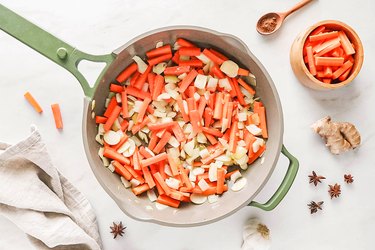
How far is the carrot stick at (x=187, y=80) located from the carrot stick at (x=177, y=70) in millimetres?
15

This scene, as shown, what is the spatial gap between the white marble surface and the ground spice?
3 cm

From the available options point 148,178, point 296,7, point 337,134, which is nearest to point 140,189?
point 148,178

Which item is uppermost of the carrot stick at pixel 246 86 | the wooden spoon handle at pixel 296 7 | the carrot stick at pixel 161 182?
the wooden spoon handle at pixel 296 7

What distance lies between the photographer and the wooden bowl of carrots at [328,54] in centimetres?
169

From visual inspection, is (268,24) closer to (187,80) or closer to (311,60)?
(311,60)

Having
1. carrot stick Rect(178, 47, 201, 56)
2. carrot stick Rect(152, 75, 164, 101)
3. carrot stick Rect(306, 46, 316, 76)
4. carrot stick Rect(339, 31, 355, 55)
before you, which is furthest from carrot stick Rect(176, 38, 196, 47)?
carrot stick Rect(339, 31, 355, 55)

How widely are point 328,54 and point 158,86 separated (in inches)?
20.2

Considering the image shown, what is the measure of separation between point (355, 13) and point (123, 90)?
776 millimetres

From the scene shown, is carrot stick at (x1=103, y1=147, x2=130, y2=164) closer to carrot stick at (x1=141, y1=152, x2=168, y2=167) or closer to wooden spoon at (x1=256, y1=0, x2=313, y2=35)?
carrot stick at (x1=141, y1=152, x2=168, y2=167)

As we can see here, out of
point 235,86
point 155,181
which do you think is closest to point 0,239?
point 155,181

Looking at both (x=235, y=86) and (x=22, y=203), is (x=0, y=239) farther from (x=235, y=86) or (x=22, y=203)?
(x=235, y=86)

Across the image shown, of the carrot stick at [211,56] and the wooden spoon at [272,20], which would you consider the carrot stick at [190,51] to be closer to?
the carrot stick at [211,56]

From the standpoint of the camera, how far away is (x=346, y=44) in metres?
1.71

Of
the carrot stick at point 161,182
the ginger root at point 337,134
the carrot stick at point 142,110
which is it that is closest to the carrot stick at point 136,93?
the carrot stick at point 142,110
